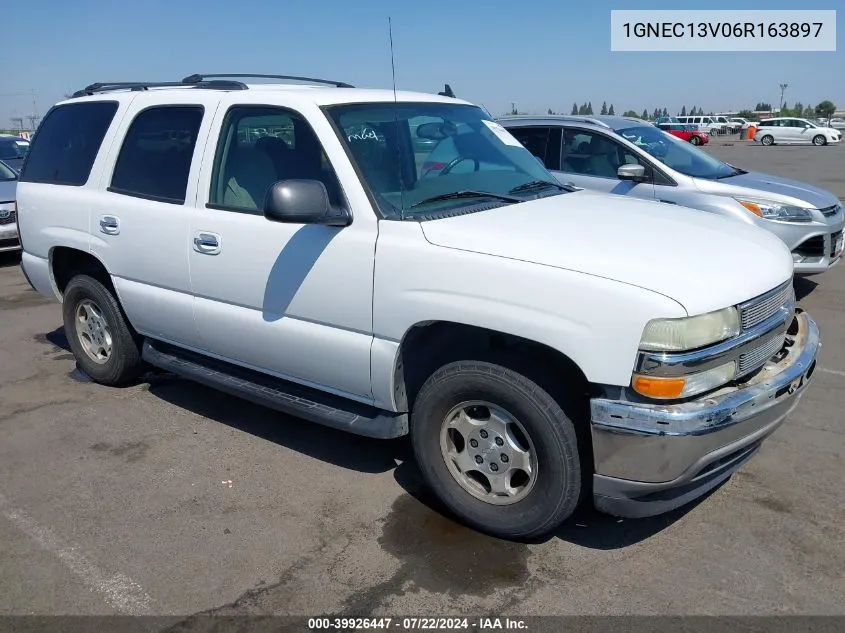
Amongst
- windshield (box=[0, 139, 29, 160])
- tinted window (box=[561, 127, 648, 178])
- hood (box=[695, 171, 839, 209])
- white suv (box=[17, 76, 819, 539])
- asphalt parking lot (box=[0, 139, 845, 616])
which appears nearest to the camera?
white suv (box=[17, 76, 819, 539])

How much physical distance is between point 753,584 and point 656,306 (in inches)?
50.1

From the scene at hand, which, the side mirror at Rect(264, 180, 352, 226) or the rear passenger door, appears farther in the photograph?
the rear passenger door

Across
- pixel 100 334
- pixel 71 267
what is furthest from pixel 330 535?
pixel 71 267

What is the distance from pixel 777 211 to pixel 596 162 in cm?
180

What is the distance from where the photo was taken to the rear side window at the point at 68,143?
5.05 meters

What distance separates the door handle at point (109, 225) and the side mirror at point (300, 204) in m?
1.75

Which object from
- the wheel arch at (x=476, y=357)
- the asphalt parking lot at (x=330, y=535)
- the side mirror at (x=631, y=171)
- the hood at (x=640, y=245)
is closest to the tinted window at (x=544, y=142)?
the side mirror at (x=631, y=171)

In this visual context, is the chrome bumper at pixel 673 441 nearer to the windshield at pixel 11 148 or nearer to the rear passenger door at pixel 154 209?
the rear passenger door at pixel 154 209

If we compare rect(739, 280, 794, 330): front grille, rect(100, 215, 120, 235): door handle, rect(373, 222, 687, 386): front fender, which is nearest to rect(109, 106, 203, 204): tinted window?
rect(100, 215, 120, 235): door handle

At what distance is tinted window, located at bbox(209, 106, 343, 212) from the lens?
3.87m

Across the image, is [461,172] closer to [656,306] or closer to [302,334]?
[302,334]

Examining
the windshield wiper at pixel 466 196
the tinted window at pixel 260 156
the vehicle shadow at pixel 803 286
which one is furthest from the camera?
the vehicle shadow at pixel 803 286

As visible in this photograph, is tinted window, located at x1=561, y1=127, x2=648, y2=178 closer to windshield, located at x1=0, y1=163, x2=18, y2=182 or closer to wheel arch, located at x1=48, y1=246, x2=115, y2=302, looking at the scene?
wheel arch, located at x1=48, y1=246, x2=115, y2=302

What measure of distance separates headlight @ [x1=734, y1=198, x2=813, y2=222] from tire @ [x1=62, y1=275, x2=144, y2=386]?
560cm
